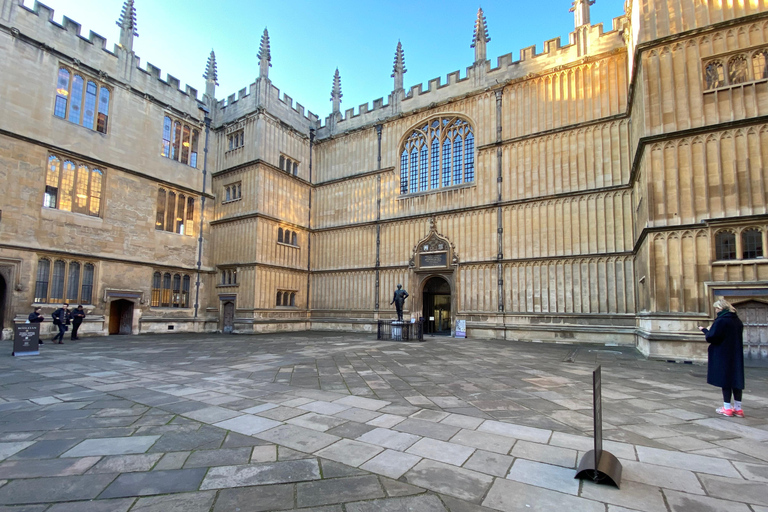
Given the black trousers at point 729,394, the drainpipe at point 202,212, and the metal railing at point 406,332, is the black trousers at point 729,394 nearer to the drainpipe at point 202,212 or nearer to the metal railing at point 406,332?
the metal railing at point 406,332

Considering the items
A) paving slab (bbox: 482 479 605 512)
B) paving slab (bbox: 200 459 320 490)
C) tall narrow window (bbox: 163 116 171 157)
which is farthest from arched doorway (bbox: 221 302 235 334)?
paving slab (bbox: 482 479 605 512)

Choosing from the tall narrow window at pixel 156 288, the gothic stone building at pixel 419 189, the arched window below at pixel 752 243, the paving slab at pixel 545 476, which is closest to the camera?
the paving slab at pixel 545 476

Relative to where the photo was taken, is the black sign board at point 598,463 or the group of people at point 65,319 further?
the group of people at point 65,319

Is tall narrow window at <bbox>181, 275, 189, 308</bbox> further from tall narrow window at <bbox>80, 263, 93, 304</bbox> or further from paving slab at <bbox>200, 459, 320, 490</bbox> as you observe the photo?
paving slab at <bbox>200, 459, 320, 490</bbox>

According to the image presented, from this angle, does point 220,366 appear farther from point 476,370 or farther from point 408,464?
point 408,464

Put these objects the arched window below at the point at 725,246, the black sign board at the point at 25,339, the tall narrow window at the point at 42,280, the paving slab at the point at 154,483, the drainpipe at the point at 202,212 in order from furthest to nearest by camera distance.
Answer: the drainpipe at the point at 202,212 → the tall narrow window at the point at 42,280 → the black sign board at the point at 25,339 → the arched window below at the point at 725,246 → the paving slab at the point at 154,483

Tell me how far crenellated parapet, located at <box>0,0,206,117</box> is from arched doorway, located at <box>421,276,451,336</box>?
1812 cm

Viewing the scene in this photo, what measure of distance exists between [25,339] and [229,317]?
462 inches

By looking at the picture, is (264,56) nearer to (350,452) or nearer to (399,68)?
(399,68)

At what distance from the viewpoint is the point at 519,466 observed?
338 centimetres

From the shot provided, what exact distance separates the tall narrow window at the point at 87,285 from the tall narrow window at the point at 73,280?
27cm

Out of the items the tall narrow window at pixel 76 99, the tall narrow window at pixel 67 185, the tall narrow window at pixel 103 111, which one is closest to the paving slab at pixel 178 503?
the tall narrow window at pixel 67 185

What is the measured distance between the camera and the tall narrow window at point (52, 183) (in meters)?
16.6

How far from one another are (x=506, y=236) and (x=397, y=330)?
713 centimetres
